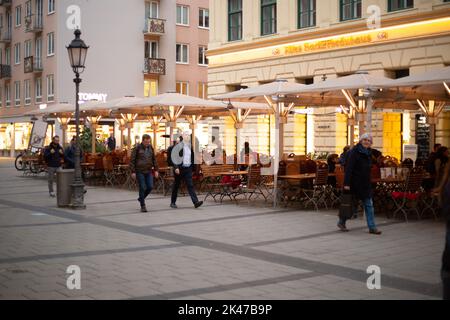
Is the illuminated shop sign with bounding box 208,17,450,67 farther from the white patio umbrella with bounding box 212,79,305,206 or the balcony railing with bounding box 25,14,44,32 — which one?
the balcony railing with bounding box 25,14,44,32

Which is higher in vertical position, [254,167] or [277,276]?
[254,167]

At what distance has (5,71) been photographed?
182 ft

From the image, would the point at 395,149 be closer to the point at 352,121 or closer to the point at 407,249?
the point at 352,121

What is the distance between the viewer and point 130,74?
48156 millimetres

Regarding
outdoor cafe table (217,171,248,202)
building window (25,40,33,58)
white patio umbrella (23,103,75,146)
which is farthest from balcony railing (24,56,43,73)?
outdoor cafe table (217,171,248,202)

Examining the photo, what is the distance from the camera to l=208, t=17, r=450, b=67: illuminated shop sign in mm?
24609

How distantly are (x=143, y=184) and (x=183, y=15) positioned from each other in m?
37.8

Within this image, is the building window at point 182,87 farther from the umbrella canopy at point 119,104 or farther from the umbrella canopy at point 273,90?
the umbrella canopy at point 273,90

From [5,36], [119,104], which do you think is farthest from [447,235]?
[5,36]

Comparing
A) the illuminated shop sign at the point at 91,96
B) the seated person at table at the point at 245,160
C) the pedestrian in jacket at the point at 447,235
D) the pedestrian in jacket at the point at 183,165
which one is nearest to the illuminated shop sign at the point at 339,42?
the seated person at table at the point at 245,160

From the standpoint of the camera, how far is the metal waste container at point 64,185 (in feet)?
51.4

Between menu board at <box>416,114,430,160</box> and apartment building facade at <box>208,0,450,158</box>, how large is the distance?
17 cm
